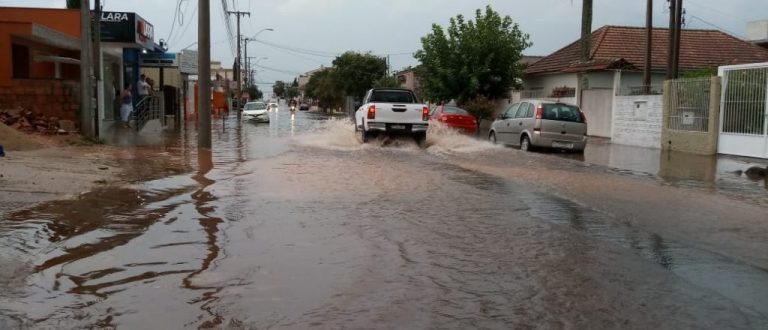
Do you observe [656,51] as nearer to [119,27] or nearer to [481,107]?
[481,107]

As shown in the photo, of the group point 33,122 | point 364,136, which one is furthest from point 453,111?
point 33,122

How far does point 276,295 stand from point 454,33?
1161 inches

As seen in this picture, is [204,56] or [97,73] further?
[97,73]

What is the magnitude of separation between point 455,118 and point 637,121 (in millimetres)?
6329

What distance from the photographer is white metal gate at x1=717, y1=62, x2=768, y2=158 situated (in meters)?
15.8

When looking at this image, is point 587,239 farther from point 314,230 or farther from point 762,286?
point 314,230

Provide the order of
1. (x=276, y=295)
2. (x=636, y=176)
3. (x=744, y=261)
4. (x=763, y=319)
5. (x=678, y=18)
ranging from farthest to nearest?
(x=678, y=18) < (x=636, y=176) < (x=744, y=261) < (x=276, y=295) < (x=763, y=319)

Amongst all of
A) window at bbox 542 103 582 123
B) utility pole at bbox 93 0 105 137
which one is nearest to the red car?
window at bbox 542 103 582 123

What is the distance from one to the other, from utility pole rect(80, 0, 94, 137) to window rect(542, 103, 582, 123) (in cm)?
1112

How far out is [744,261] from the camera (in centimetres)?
600

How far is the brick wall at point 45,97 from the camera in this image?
1664 cm

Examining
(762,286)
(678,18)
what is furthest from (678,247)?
(678,18)

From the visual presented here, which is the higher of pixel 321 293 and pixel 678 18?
pixel 678 18

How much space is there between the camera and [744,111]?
16.4 m
